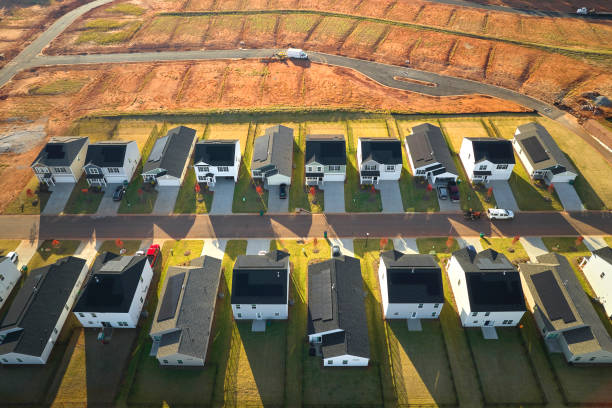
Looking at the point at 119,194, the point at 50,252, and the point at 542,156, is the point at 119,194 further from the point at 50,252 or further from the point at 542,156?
the point at 542,156

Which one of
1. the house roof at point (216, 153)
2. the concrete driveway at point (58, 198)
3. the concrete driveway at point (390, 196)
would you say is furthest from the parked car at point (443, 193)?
the concrete driveway at point (58, 198)

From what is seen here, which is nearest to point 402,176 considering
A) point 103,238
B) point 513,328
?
point 513,328

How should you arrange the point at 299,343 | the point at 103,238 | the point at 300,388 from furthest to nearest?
1. the point at 103,238
2. the point at 299,343
3. the point at 300,388

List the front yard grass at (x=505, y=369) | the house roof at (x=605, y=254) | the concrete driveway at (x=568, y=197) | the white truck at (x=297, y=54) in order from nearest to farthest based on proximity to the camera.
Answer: the front yard grass at (x=505, y=369), the house roof at (x=605, y=254), the concrete driveway at (x=568, y=197), the white truck at (x=297, y=54)

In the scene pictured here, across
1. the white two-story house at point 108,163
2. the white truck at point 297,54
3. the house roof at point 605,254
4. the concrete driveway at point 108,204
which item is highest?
the white truck at point 297,54

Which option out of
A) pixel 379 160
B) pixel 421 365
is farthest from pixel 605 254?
pixel 379 160

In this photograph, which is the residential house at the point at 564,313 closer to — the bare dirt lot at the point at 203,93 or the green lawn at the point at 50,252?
the bare dirt lot at the point at 203,93

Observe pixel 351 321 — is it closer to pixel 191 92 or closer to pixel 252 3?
pixel 191 92
